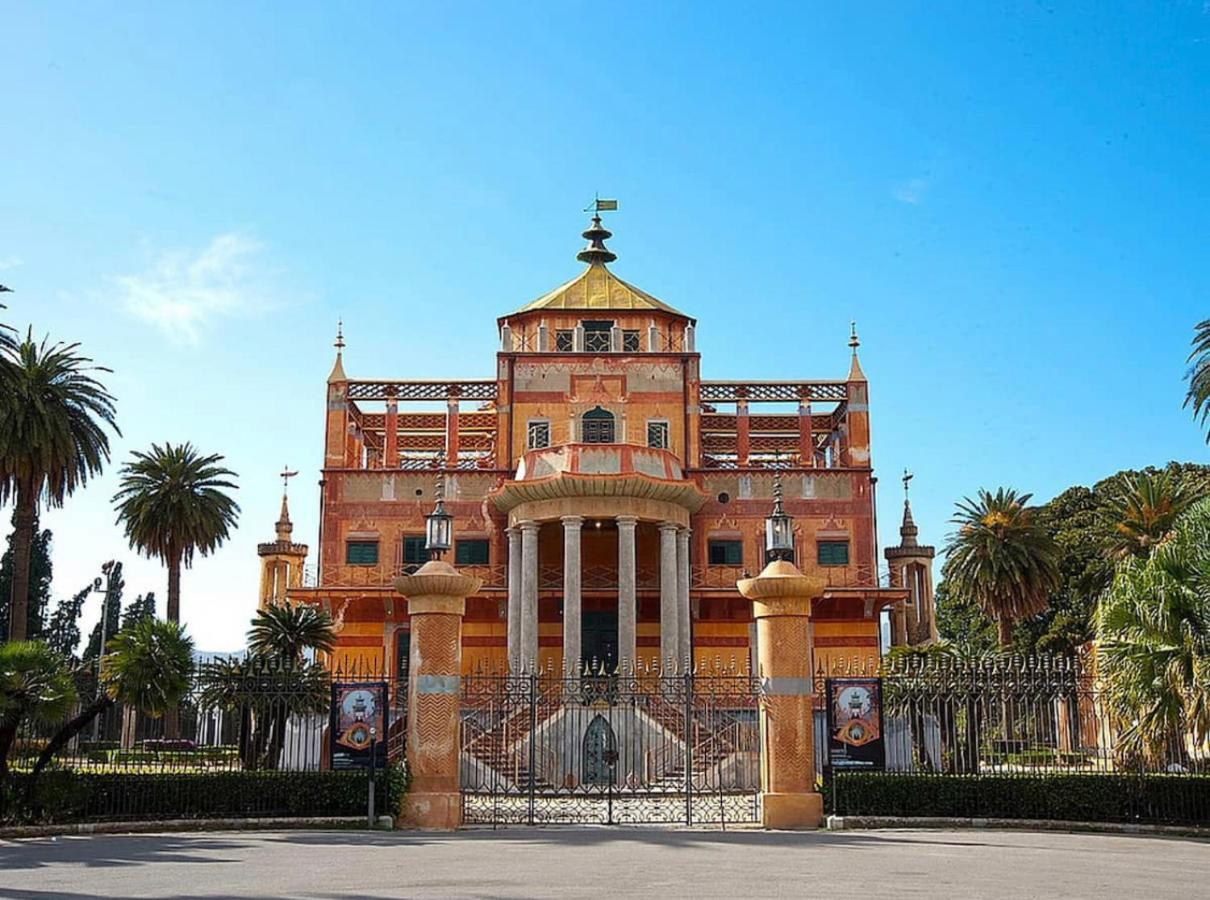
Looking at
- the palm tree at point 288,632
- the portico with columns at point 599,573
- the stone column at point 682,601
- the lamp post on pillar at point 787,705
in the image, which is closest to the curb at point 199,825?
the lamp post on pillar at point 787,705

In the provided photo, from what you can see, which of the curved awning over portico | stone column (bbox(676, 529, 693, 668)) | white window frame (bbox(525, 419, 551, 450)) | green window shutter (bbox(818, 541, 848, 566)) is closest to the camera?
the curved awning over portico

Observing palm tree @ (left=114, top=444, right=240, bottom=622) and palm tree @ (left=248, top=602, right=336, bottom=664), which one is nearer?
palm tree @ (left=248, top=602, right=336, bottom=664)

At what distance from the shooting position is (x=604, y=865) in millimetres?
15516

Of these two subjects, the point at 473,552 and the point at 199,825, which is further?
the point at 473,552

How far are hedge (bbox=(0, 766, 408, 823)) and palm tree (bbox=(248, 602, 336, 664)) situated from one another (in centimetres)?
1115

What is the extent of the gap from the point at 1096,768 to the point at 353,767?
41.9 feet

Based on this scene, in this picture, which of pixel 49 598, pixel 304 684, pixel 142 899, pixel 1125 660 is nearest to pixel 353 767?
pixel 304 684

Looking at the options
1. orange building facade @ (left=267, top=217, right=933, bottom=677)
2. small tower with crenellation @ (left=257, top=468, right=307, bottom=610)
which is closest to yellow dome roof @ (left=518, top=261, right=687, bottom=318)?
orange building facade @ (left=267, top=217, right=933, bottom=677)

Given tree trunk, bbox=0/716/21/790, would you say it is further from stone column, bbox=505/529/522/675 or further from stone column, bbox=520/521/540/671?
stone column, bbox=505/529/522/675

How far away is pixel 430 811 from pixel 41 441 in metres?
21.9

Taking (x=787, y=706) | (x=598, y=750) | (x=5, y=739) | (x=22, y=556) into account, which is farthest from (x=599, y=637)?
(x=5, y=739)

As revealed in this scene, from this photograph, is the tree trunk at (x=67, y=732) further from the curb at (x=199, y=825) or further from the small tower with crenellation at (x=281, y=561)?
the small tower with crenellation at (x=281, y=561)

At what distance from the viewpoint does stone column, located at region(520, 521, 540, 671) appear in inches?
1487

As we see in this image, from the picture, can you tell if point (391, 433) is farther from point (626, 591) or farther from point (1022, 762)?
point (1022, 762)
